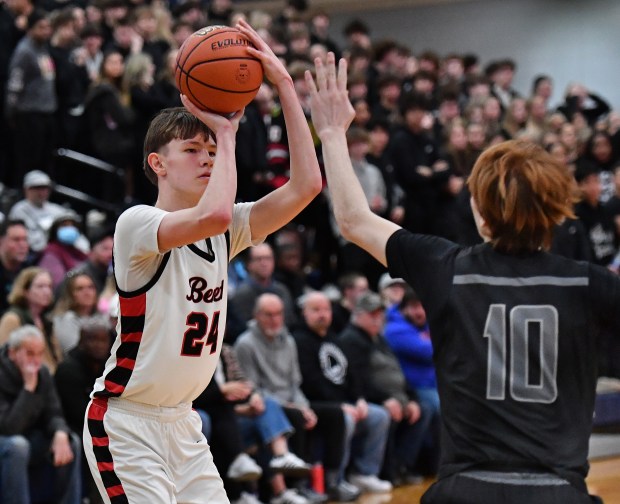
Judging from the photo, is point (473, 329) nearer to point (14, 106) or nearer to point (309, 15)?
point (14, 106)

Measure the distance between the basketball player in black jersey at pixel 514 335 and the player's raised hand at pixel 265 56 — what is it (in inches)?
35.3

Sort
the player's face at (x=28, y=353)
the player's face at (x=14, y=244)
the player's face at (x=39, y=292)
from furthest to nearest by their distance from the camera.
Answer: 1. the player's face at (x=14, y=244)
2. the player's face at (x=39, y=292)
3. the player's face at (x=28, y=353)

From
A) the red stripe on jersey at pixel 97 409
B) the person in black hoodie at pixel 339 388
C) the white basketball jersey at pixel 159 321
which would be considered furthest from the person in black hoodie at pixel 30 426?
the white basketball jersey at pixel 159 321

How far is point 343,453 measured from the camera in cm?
960

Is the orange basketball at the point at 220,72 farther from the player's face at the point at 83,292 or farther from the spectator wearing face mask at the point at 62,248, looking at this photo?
the spectator wearing face mask at the point at 62,248

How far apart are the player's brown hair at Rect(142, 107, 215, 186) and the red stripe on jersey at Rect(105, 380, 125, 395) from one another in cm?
80

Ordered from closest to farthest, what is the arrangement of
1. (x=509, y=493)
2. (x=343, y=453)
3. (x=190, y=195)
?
(x=509, y=493)
(x=190, y=195)
(x=343, y=453)

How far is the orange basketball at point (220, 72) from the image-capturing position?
385cm

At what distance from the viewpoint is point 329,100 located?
12.6 feet

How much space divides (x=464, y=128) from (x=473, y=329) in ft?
34.2

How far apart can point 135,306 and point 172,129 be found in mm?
667

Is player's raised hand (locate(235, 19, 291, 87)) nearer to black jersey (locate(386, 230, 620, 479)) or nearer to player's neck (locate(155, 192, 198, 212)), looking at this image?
player's neck (locate(155, 192, 198, 212))

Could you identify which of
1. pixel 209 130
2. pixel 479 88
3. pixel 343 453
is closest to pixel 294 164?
pixel 209 130

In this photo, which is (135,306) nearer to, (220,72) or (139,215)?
(139,215)
